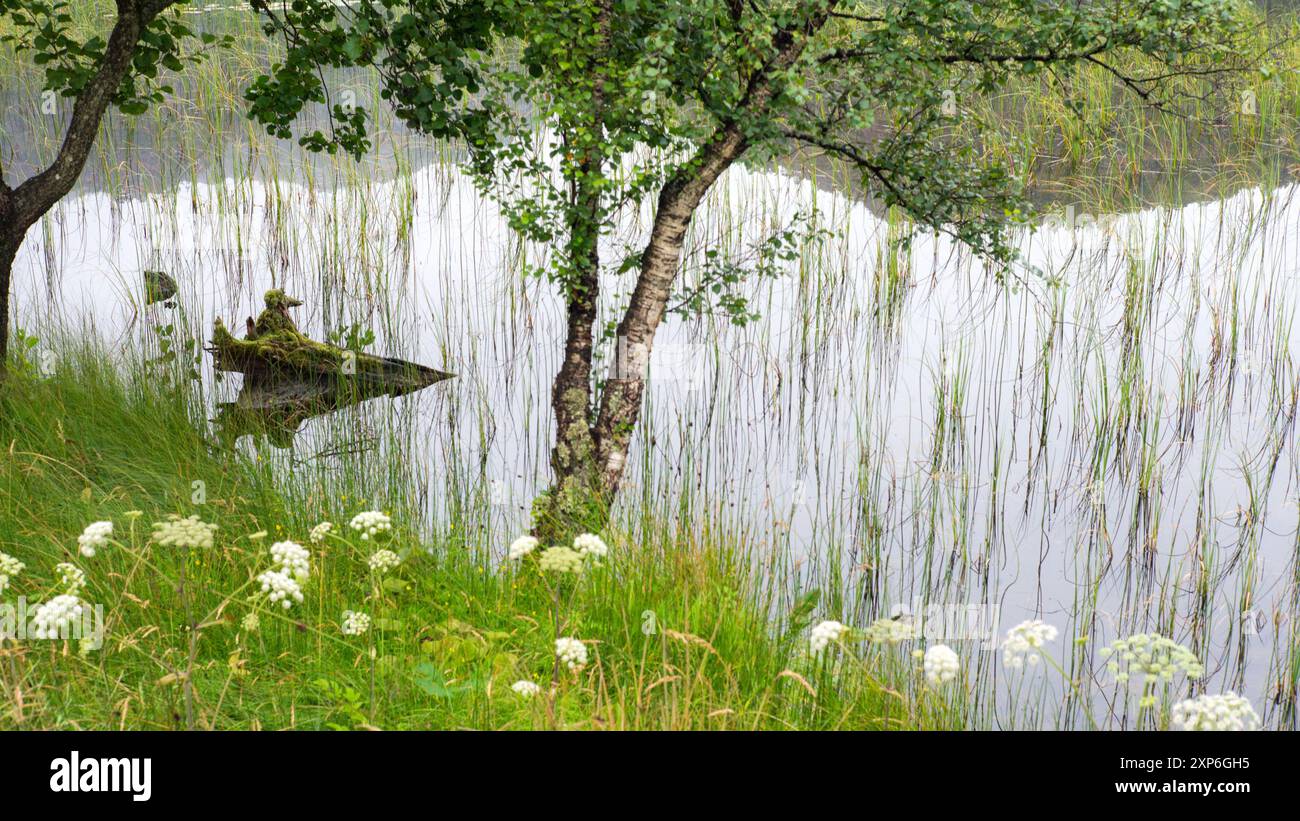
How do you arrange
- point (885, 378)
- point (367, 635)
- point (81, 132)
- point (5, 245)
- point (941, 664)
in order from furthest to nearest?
point (885, 378), point (5, 245), point (81, 132), point (367, 635), point (941, 664)

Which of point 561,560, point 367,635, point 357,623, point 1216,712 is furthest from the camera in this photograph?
point 367,635

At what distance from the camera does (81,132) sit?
6023 millimetres

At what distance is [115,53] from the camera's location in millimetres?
6027

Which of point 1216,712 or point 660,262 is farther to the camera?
point 660,262

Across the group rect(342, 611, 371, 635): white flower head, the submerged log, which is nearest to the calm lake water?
the submerged log

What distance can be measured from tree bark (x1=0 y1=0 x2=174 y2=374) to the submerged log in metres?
1.76

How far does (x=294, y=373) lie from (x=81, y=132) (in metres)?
2.66

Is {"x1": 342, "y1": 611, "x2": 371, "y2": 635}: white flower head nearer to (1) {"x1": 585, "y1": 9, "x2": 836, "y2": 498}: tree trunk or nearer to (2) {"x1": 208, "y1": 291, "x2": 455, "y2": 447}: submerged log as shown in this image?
(1) {"x1": 585, "y1": 9, "x2": 836, "y2": 498}: tree trunk

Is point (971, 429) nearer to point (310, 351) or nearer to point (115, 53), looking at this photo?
point (310, 351)

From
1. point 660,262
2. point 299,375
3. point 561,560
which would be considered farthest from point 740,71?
point 299,375

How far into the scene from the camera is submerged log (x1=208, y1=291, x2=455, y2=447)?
301 inches

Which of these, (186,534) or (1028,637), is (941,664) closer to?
(1028,637)

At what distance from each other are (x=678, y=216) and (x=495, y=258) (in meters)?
4.68
